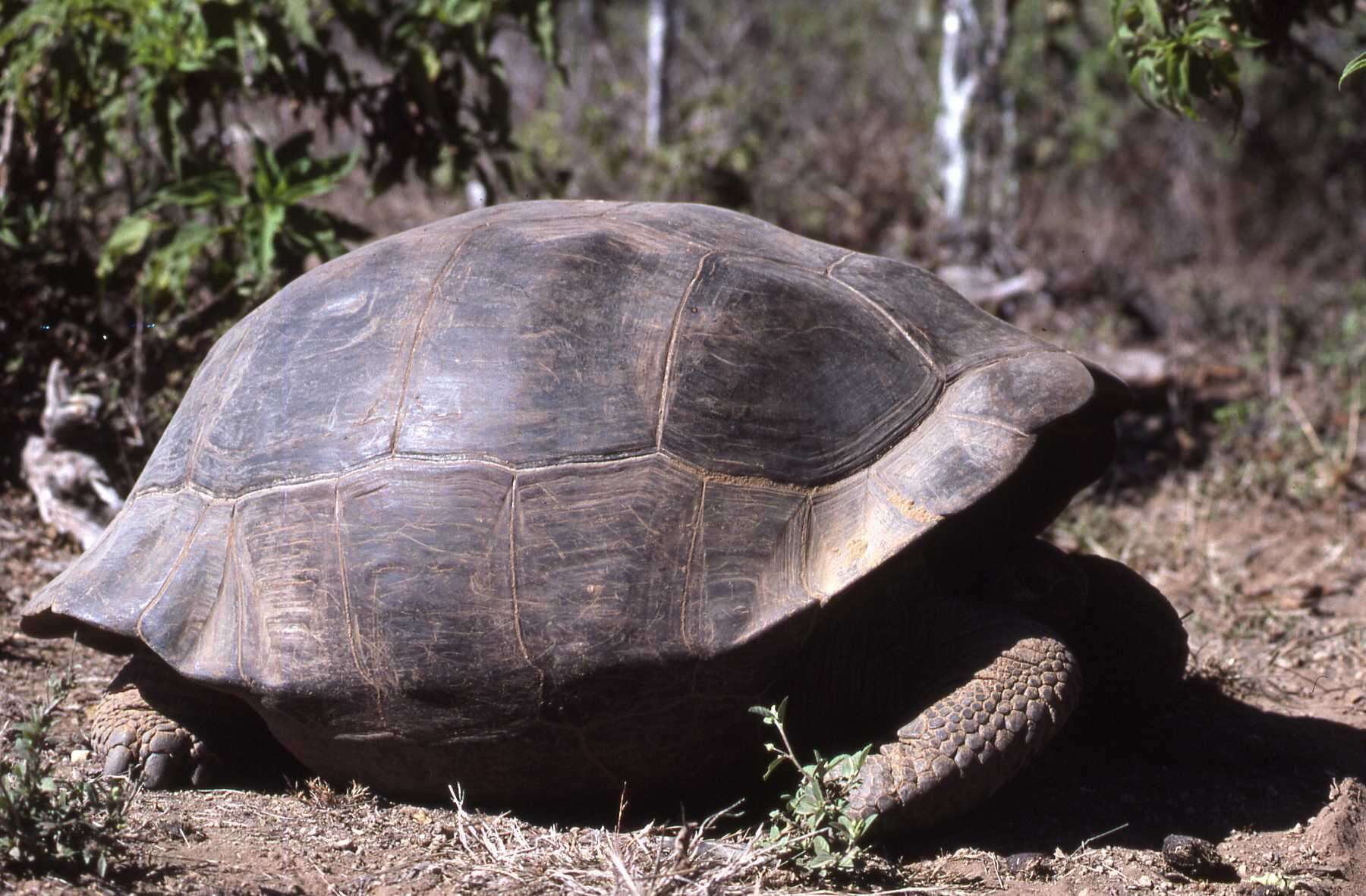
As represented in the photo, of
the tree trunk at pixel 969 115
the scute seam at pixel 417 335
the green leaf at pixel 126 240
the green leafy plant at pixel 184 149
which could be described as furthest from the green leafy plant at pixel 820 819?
the tree trunk at pixel 969 115

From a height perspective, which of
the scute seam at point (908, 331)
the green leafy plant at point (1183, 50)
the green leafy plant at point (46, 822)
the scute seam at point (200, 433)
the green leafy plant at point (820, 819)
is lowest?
the green leafy plant at point (820, 819)

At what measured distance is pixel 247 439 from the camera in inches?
111

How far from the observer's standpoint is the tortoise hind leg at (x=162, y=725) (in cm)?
294

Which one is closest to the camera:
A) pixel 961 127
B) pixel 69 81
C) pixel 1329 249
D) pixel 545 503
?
pixel 545 503

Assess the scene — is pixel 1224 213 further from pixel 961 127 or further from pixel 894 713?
pixel 894 713

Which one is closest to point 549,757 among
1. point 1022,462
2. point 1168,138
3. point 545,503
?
point 545,503

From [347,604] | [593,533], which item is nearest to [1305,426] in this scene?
[593,533]

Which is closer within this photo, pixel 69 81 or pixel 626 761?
pixel 626 761

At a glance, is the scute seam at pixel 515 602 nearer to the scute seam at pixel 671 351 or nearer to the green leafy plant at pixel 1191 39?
the scute seam at pixel 671 351

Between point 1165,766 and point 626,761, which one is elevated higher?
point 626,761

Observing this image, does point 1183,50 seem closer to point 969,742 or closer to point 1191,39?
point 1191,39

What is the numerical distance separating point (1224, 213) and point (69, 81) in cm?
842

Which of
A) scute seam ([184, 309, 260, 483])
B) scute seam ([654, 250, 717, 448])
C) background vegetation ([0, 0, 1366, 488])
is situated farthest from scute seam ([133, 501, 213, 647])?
background vegetation ([0, 0, 1366, 488])

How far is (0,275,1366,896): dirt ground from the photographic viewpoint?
249 cm
